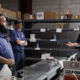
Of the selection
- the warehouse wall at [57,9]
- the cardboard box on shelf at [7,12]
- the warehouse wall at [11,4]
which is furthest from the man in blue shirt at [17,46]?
the warehouse wall at [11,4]

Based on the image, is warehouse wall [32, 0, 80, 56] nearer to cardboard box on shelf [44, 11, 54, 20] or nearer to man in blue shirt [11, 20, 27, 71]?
cardboard box on shelf [44, 11, 54, 20]

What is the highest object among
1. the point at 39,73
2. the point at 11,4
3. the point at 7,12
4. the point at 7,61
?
the point at 11,4

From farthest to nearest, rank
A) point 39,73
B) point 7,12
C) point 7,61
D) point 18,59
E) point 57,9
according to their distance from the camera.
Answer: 1. point 57,9
2. point 7,12
3. point 18,59
4. point 39,73
5. point 7,61

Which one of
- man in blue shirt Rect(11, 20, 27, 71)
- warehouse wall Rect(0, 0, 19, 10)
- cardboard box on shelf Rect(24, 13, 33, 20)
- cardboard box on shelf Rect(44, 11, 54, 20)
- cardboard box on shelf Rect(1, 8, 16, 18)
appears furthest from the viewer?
warehouse wall Rect(0, 0, 19, 10)

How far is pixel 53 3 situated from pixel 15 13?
5.52ft

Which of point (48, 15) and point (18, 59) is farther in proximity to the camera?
point (48, 15)

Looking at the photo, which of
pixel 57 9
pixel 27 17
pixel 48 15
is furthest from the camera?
pixel 57 9

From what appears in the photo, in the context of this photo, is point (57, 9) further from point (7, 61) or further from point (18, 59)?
point (7, 61)

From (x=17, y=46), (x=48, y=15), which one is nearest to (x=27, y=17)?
(x=48, y=15)

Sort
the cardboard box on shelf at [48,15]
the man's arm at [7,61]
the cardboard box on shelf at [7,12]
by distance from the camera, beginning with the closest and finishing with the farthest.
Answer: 1. the man's arm at [7,61]
2. the cardboard box on shelf at [7,12]
3. the cardboard box on shelf at [48,15]

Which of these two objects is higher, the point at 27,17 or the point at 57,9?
the point at 57,9

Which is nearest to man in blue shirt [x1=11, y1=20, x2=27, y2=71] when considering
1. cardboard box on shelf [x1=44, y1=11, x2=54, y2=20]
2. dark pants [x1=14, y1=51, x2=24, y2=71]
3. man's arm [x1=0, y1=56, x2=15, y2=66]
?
dark pants [x1=14, y1=51, x2=24, y2=71]

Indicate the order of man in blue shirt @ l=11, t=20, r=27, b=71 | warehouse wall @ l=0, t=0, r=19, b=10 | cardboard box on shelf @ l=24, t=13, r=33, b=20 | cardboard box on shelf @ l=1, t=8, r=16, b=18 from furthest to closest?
warehouse wall @ l=0, t=0, r=19, b=10 < cardboard box on shelf @ l=24, t=13, r=33, b=20 < cardboard box on shelf @ l=1, t=8, r=16, b=18 < man in blue shirt @ l=11, t=20, r=27, b=71

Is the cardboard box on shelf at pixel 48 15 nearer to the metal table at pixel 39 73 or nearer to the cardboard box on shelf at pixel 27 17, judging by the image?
the cardboard box on shelf at pixel 27 17
